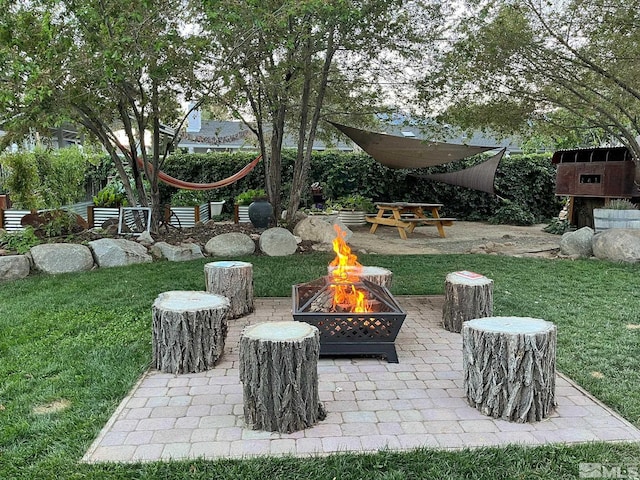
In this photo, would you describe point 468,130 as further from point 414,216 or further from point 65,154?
point 65,154


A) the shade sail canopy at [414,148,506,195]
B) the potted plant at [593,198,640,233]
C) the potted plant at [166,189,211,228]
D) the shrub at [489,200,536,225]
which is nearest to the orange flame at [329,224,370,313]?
the potted plant at [166,189,211,228]

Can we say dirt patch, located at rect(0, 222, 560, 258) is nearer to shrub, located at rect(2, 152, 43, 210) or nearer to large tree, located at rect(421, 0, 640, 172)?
shrub, located at rect(2, 152, 43, 210)

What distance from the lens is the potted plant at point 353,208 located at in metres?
10.5

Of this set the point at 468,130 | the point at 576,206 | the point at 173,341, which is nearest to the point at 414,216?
the point at 468,130

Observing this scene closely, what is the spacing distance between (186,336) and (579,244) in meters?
5.73

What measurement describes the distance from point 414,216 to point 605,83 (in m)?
3.82

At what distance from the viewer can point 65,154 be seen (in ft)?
27.5

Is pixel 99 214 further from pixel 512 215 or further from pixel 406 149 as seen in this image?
pixel 512 215

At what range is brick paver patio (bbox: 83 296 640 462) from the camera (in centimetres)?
210

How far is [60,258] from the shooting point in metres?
5.54

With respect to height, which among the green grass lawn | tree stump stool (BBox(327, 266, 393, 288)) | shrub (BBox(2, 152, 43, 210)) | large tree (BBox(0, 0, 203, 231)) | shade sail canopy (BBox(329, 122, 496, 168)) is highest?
large tree (BBox(0, 0, 203, 231))

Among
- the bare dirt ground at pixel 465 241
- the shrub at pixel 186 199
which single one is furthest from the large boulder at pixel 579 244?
the shrub at pixel 186 199

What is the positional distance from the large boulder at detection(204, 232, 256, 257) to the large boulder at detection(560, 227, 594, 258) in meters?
4.17

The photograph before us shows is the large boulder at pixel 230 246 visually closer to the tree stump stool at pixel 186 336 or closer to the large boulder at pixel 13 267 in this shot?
the large boulder at pixel 13 267
